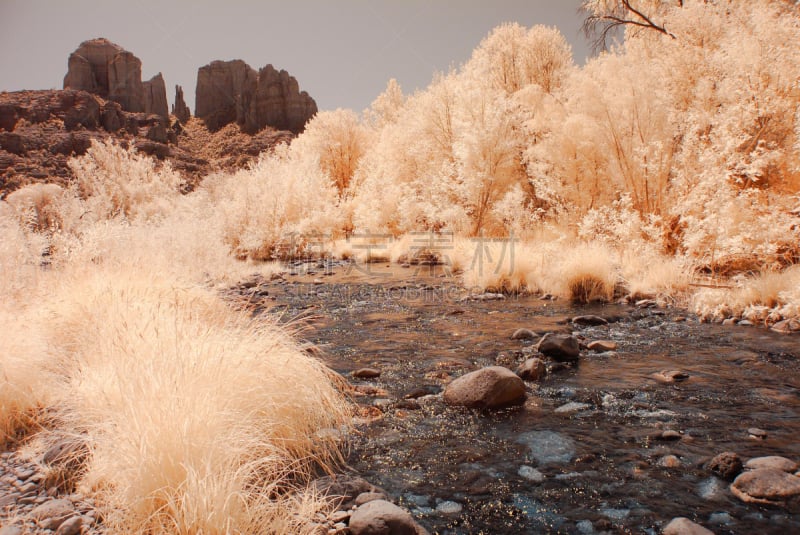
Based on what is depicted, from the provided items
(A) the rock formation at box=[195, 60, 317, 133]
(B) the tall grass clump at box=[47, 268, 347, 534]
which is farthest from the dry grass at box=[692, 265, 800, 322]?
(A) the rock formation at box=[195, 60, 317, 133]

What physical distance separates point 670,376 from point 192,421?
4.40 m

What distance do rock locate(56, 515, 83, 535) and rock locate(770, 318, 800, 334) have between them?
24.4 ft

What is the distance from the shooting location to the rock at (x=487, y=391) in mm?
3977

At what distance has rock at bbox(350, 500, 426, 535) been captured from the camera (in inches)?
88.7

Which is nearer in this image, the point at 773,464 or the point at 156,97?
the point at 773,464

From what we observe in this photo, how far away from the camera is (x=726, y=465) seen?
2846mm

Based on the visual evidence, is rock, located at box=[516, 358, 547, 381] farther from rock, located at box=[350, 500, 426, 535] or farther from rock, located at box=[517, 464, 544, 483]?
rock, located at box=[350, 500, 426, 535]

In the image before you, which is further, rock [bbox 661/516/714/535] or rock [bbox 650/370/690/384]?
rock [bbox 650/370/690/384]

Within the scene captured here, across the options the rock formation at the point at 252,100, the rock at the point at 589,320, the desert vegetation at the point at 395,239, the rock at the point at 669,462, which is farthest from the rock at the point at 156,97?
the rock at the point at 669,462

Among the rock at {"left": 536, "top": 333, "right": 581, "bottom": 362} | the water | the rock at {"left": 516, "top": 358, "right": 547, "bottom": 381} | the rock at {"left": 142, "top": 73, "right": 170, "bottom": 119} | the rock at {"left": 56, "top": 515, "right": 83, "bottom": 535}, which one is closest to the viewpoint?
the rock at {"left": 56, "top": 515, "right": 83, "bottom": 535}

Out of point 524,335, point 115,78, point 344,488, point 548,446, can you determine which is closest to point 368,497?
point 344,488

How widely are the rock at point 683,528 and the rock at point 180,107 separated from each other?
7527cm

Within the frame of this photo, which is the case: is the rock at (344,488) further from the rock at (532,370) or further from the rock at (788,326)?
the rock at (788,326)

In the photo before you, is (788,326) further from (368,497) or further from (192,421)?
(192,421)
